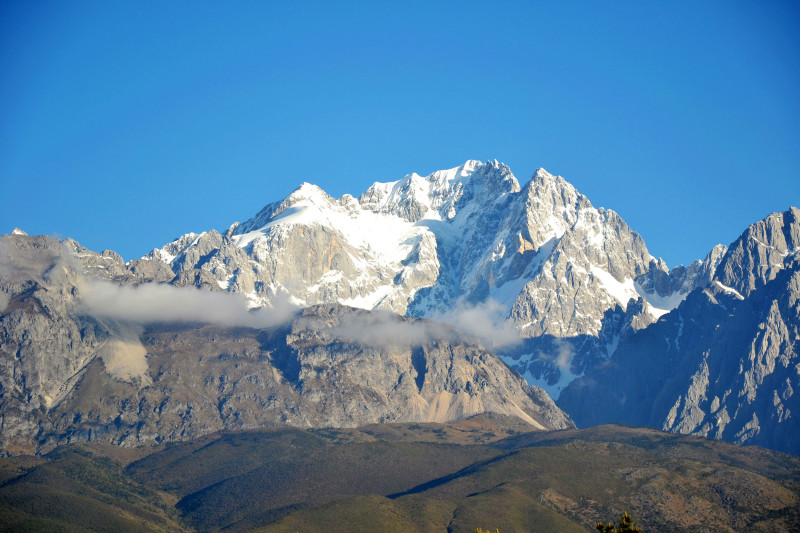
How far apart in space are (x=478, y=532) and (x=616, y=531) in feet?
86.9

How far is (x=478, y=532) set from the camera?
18775cm

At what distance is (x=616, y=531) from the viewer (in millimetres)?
193250
